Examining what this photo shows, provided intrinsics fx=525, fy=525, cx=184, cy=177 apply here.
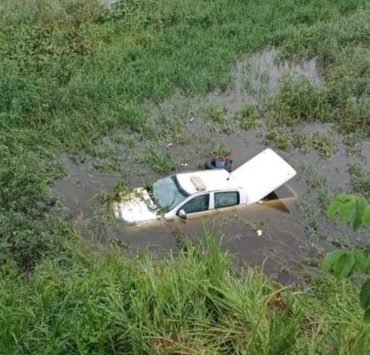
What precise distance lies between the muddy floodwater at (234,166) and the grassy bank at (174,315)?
2.80 m

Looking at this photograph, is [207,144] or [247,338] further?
[207,144]

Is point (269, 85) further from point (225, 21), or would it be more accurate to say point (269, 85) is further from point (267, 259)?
point (267, 259)

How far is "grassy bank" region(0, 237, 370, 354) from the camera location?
4965mm

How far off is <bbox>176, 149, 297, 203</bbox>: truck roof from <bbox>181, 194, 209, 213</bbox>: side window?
0.15 metres

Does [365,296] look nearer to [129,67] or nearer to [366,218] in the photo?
[366,218]

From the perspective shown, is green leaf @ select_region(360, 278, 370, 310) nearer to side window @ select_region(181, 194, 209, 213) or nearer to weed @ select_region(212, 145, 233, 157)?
side window @ select_region(181, 194, 209, 213)

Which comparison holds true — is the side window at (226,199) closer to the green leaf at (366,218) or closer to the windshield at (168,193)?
the windshield at (168,193)

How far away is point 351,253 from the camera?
284cm

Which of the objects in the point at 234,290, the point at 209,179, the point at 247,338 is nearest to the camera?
the point at 247,338

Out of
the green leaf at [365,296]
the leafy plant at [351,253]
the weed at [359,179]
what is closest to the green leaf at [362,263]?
the leafy plant at [351,253]

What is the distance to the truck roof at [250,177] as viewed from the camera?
9812mm

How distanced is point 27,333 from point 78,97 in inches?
328

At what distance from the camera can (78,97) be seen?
12656 millimetres

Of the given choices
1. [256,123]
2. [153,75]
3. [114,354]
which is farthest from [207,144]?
[114,354]
